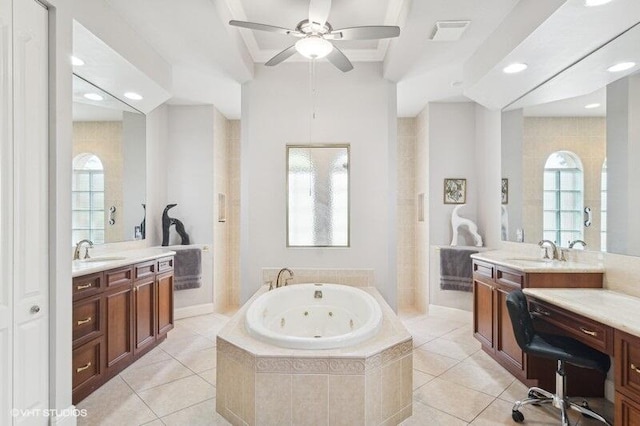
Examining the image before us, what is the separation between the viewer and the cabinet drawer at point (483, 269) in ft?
10.00

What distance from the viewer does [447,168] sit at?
443 centimetres

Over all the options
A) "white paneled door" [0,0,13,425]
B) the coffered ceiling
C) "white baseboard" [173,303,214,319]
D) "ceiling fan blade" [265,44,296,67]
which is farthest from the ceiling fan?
"white baseboard" [173,303,214,319]

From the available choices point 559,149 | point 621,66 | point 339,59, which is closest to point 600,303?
point 559,149

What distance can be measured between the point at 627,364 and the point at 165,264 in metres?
3.71

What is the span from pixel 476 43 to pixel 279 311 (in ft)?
9.75

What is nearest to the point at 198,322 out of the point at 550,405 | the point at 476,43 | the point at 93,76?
the point at 93,76

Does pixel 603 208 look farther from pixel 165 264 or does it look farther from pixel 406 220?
pixel 165 264

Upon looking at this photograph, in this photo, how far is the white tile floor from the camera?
2.20m

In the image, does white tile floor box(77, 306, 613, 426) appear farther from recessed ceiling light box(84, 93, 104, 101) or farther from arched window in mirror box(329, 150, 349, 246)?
recessed ceiling light box(84, 93, 104, 101)

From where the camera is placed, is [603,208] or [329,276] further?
[329,276]

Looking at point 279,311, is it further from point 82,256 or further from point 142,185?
point 142,185

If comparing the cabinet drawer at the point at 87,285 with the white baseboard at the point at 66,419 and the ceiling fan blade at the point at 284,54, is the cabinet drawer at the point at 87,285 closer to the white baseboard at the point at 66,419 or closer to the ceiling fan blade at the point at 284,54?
the white baseboard at the point at 66,419

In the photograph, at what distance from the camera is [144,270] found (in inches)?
123

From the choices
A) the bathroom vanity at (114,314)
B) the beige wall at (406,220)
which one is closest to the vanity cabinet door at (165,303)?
the bathroom vanity at (114,314)
